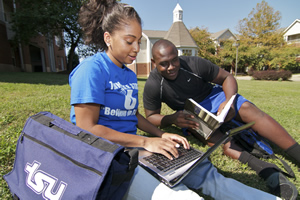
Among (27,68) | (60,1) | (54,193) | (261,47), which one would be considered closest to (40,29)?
(60,1)

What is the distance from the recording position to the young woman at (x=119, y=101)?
1318mm

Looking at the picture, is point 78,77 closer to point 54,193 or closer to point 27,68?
point 54,193

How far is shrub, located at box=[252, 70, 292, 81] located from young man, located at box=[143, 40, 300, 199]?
24.2 meters

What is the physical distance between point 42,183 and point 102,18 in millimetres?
1408

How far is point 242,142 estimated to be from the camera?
8.04 ft

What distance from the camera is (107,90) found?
1.53 meters

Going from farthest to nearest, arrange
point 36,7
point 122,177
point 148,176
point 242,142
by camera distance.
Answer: point 36,7, point 242,142, point 148,176, point 122,177

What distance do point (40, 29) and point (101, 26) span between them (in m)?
16.3

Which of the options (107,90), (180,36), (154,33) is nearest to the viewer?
(107,90)

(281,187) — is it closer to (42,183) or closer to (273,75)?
(42,183)

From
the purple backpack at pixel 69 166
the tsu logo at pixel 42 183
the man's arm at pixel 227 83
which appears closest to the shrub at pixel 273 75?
the man's arm at pixel 227 83

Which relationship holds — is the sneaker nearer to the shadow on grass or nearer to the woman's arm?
the woman's arm

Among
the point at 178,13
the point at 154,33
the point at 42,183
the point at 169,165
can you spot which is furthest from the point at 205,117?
the point at 178,13

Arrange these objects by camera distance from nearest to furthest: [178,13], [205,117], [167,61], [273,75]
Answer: [205,117] → [167,61] → [273,75] → [178,13]
